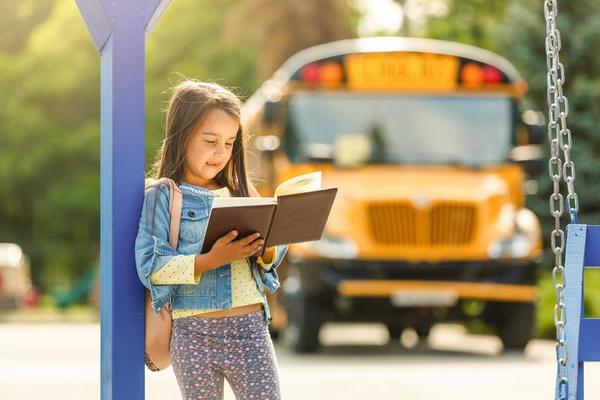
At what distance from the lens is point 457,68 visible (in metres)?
15.3

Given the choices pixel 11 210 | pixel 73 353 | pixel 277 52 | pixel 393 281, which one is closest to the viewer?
pixel 393 281

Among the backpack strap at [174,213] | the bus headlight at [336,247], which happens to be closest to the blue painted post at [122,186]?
the backpack strap at [174,213]

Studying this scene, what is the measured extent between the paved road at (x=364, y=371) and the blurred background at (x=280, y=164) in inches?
1.3

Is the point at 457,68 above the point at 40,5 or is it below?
below

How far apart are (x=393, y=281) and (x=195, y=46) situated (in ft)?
93.0

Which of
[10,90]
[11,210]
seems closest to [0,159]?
[10,90]

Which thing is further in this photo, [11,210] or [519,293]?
[11,210]

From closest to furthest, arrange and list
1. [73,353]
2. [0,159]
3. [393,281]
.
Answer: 1. [393,281]
2. [73,353]
3. [0,159]

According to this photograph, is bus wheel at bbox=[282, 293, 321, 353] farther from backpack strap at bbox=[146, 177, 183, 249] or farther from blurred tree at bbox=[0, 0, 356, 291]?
blurred tree at bbox=[0, 0, 356, 291]

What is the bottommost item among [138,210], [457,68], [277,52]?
[138,210]

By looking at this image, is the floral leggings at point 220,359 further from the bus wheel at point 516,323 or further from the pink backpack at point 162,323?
the bus wheel at point 516,323

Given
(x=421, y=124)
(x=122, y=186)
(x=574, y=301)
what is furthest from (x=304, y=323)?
(x=122, y=186)

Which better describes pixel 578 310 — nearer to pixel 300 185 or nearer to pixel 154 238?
pixel 300 185

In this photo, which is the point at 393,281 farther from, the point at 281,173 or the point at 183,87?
the point at 183,87
